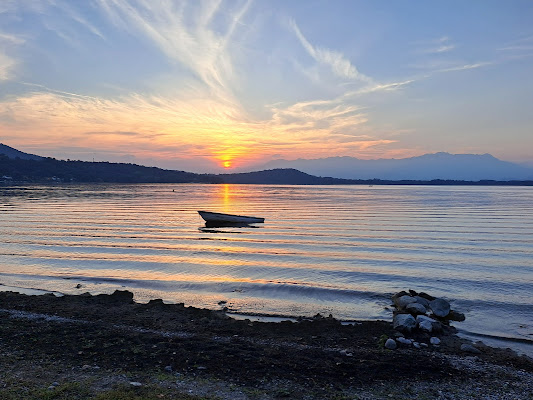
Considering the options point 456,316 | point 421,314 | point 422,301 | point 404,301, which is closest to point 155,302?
point 404,301

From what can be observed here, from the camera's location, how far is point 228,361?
10.2m

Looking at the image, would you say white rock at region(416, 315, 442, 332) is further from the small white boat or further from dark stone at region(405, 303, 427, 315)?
the small white boat

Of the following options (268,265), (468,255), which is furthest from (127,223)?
(468,255)

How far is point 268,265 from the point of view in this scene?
82.4 feet

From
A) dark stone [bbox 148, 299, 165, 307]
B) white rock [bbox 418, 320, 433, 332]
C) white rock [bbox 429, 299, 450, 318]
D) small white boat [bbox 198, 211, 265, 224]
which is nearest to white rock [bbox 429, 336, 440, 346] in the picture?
white rock [bbox 418, 320, 433, 332]

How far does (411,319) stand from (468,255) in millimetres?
17721

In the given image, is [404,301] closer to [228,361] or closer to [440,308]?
[440,308]

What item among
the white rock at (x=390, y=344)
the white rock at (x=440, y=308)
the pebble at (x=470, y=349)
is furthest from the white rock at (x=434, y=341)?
the white rock at (x=440, y=308)

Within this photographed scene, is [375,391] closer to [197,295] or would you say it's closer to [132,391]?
[132,391]

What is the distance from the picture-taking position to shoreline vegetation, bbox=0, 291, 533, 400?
8672 millimetres

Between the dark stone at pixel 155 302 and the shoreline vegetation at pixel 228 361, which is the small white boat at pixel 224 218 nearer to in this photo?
the dark stone at pixel 155 302

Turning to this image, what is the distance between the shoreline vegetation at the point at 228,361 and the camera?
867 cm

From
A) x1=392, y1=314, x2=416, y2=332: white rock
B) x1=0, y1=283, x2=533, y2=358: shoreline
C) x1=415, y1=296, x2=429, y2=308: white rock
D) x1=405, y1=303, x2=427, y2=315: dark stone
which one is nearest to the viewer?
x1=0, y1=283, x2=533, y2=358: shoreline

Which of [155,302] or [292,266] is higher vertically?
[155,302]
